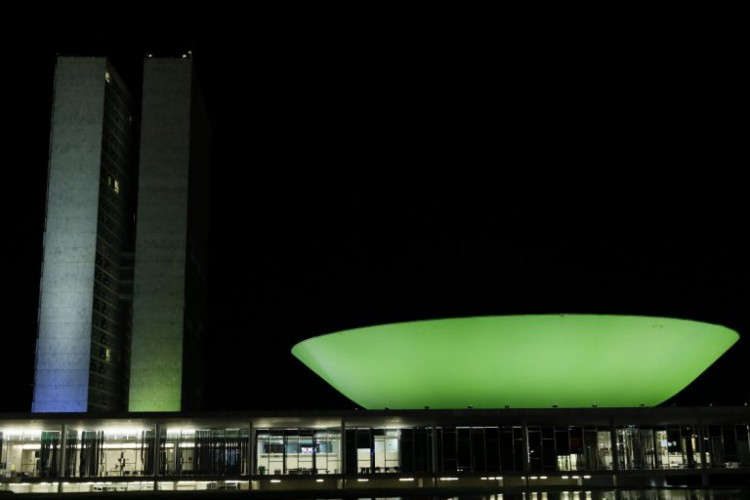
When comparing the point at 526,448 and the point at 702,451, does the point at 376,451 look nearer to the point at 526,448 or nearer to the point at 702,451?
the point at 526,448

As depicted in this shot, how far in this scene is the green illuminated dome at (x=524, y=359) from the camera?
1204 inches

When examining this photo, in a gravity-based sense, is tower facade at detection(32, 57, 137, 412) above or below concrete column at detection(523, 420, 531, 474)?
A: above

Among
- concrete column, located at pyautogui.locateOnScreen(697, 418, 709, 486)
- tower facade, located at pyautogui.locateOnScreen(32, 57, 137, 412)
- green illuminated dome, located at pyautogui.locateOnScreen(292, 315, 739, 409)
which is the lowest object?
concrete column, located at pyautogui.locateOnScreen(697, 418, 709, 486)

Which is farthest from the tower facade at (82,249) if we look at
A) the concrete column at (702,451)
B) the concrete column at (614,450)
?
the concrete column at (702,451)

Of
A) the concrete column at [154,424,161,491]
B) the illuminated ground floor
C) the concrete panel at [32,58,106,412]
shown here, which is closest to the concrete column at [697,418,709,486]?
the illuminated ground floor

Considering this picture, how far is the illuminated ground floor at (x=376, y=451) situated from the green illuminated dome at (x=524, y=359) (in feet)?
2.98

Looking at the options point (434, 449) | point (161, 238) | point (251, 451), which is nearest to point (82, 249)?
point (161, 238)

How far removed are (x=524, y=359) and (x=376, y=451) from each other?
25.5 feet

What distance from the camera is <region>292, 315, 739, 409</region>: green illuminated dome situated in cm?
3058

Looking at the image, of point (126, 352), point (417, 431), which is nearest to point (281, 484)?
point (417, 431)

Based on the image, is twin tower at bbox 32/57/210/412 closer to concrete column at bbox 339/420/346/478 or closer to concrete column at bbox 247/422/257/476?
concrete column at bbox 247/422/257/476

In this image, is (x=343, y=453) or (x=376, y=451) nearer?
(x=343, y=453)

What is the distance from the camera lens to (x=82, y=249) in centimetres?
5459

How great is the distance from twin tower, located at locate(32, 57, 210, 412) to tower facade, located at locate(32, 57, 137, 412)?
61 mm
